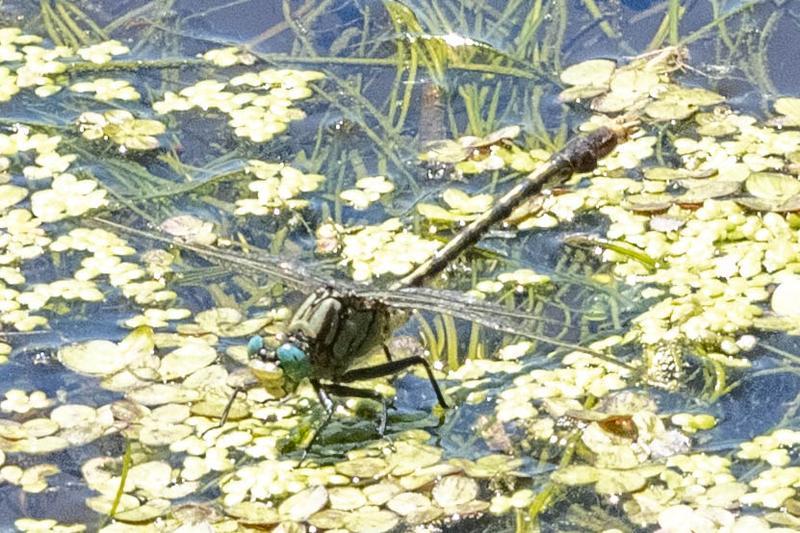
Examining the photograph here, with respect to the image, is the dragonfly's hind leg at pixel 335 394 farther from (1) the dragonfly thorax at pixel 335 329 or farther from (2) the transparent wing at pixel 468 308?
(2) the transparent wing at pixel 468 308

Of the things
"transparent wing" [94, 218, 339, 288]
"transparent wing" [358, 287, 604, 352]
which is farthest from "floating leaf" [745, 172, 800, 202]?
"transparent wing" [94, 218, 339, 288]

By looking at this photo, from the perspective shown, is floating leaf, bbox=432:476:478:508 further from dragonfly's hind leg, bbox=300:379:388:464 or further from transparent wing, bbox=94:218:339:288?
transparent wing, bbox=94:218:339:288

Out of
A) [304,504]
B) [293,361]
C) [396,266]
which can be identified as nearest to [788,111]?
[396,266]

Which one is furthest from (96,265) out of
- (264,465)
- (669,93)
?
(669,93)

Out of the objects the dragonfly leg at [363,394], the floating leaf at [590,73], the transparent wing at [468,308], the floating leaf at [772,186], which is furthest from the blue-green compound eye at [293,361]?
the floating leaf at [590,73]

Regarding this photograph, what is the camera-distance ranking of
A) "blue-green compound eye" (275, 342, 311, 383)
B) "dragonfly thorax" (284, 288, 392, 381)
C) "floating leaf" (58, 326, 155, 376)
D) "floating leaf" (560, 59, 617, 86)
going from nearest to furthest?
"blue-green compound eye" (275, 342, 311, 383), "dragonfly thorax" (284, 288, 392, 381), "floating leaf" (58, 326, 155, 376), "floating leaf" (560, 59, 617, 86)

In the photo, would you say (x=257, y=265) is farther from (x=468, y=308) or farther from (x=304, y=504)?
(x=304, y=504)
